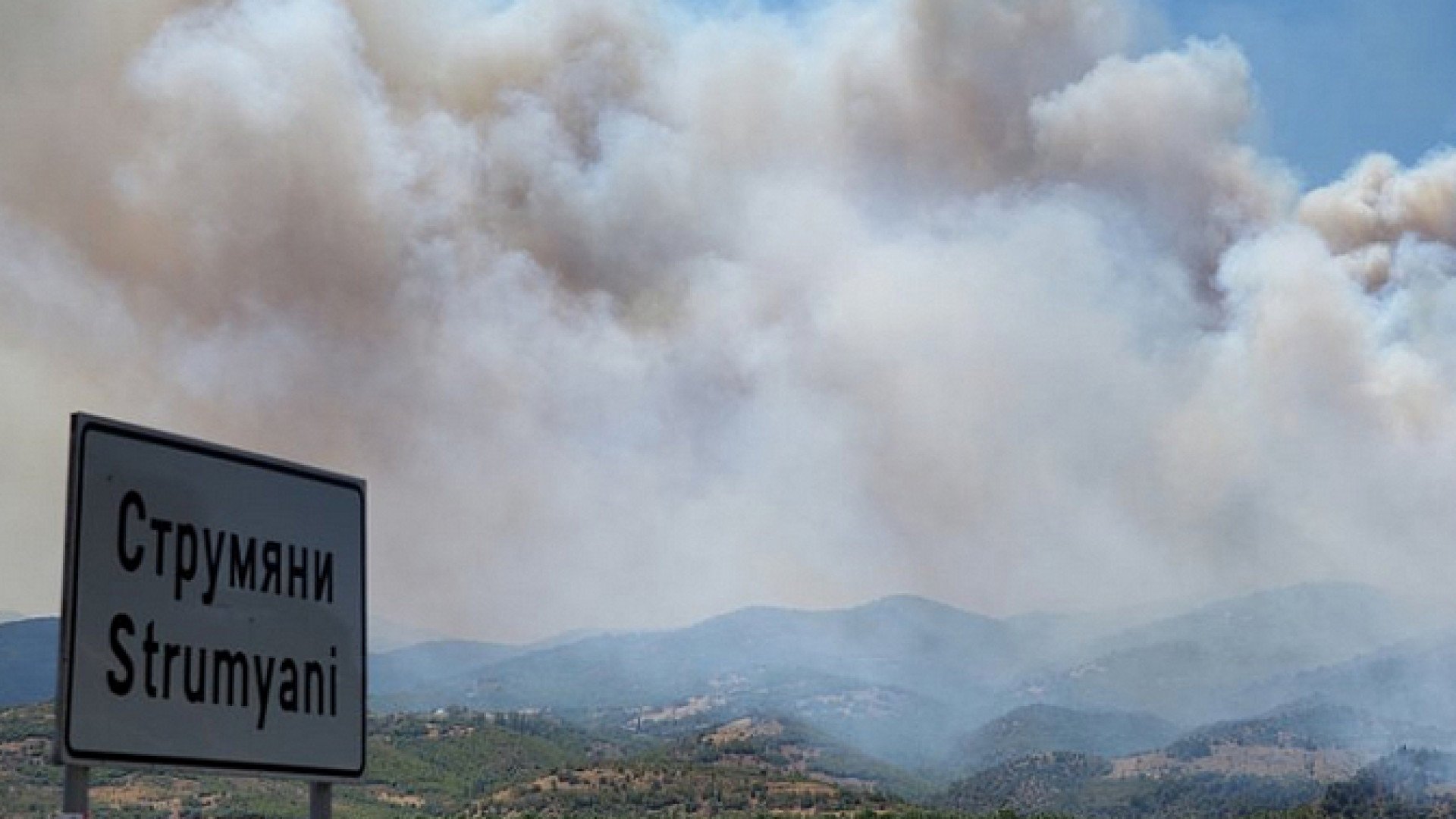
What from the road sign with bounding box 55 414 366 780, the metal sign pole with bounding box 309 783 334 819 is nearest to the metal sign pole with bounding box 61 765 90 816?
the road sign with bounding box 55 414 366 780

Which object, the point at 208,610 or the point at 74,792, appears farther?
the point at 208,610

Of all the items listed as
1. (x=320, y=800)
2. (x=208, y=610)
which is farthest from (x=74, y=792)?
(x=320, y=800)

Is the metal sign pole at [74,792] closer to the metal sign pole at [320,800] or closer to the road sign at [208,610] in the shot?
the road sign at [208,610]

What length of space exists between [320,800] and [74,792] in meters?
1.26

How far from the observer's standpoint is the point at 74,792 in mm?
5781

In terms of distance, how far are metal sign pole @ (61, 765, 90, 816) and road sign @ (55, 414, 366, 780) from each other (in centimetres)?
3

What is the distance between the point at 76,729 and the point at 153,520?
79 cm

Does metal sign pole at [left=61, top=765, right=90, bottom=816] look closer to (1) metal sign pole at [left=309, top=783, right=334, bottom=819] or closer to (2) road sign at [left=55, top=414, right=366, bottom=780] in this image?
(2) road sign at [left=55, top=414, right=366, bottom=780]

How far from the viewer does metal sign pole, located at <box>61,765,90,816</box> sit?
18.5 ft

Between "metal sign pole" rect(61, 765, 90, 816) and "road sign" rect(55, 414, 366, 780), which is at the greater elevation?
"road sign" rect(55, 414, 366, 780)

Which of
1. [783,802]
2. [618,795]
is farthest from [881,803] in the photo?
[618,795]

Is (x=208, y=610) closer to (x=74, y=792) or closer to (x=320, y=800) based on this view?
(x=320, y=800)

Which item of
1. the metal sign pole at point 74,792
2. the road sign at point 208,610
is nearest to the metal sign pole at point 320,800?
the road sign at point 208,610

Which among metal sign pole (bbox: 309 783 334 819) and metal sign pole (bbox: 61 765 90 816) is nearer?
metal sign pole (bbox: 61 765 90 816)
